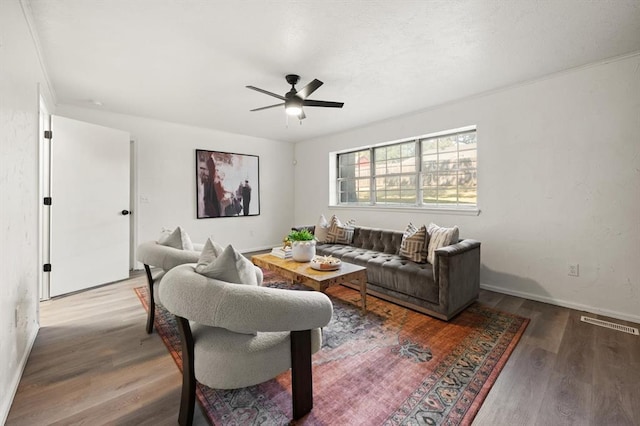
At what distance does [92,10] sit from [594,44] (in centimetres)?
404

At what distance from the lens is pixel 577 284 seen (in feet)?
9.43

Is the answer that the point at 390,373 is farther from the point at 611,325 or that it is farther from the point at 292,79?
the point at 292,79

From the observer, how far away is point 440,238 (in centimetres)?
299

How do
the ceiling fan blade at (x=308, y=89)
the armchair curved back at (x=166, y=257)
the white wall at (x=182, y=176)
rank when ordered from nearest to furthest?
the armchair curved back at (x=166, y=257) < the ceiling fan blade at (x=308, y=89) < the white wall at (x=182, y=176)

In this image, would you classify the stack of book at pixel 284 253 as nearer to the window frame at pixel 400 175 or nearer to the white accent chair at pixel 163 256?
the white accent chair at pixel 163 256

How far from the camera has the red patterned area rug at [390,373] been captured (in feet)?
4.87

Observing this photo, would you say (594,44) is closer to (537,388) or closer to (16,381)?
(537,388)

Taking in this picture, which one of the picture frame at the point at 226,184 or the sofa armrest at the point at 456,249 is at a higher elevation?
the picture frame at the point at 226,184

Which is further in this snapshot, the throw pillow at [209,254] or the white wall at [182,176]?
the white wall at [182,176]

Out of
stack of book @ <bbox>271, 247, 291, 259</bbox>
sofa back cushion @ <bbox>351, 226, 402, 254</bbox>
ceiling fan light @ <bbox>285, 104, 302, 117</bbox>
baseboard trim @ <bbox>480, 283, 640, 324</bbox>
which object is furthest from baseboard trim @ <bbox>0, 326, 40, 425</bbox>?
baseboard trim @ <bbox>480, 283, 640, 324</bbox>

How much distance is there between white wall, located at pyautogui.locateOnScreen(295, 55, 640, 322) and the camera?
2.61m

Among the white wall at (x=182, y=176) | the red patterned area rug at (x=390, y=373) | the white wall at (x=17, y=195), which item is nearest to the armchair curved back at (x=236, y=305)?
the red patterned area rug at (x=390, y=373)

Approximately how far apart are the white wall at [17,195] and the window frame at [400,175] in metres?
4.22

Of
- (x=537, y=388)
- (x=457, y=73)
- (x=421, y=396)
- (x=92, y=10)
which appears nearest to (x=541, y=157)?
(x=457, y=73)
